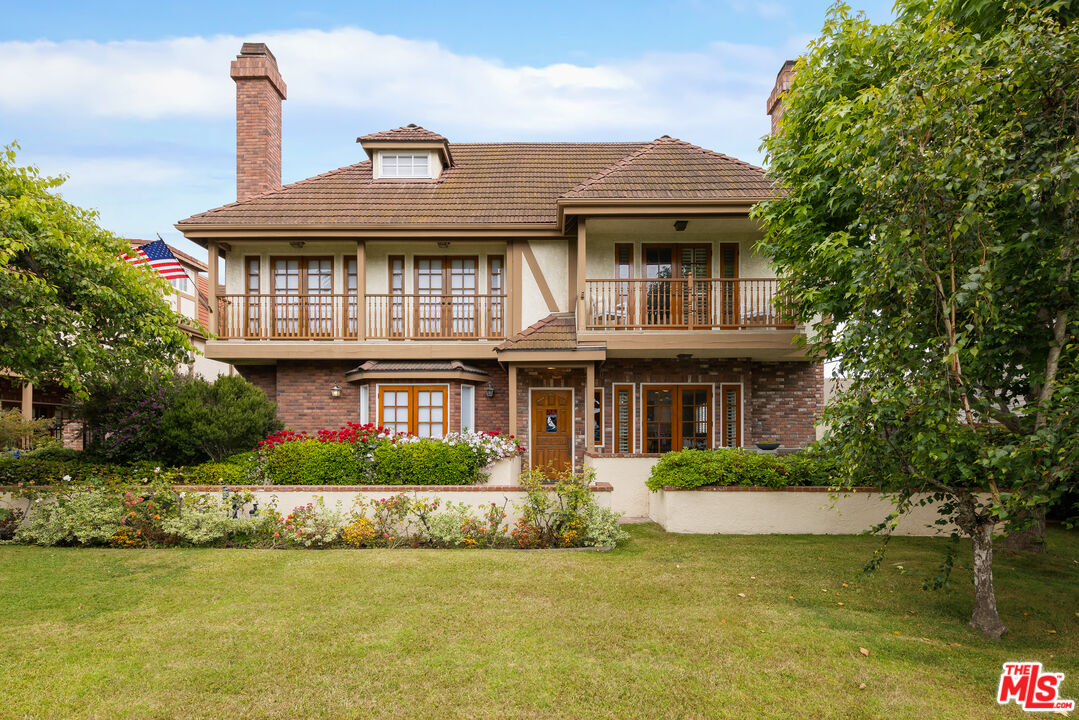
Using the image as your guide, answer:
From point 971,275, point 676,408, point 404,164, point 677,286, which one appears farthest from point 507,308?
point 971,275

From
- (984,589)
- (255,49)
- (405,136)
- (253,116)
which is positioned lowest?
(984,589)

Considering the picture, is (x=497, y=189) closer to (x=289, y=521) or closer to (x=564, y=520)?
(x=564, y=520)

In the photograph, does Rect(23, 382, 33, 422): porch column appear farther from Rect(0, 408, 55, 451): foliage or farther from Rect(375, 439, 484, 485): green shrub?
Rect(375, 439, 484, 485): green shrub

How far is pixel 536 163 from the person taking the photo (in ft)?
52.4

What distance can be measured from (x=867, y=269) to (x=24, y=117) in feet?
64.3

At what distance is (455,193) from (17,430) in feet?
41.7

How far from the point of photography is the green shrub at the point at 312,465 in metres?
10.0

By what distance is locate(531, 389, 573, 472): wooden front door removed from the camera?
530 inches

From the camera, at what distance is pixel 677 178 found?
12531mm

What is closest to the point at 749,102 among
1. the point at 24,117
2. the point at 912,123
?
the point at 912,123

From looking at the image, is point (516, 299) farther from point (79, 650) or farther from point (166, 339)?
point (79, 650)

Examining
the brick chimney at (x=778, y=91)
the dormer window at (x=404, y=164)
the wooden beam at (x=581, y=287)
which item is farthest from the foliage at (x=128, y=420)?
the brick chimney at (x=778, y=91)

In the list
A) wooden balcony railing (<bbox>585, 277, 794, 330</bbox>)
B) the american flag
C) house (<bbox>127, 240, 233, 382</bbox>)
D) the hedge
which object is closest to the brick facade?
wooden balcony railing (<bbox>585, 277, 794, 330</bbox>)

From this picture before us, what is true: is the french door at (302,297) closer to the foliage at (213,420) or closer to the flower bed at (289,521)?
the foliage at (213,420)
